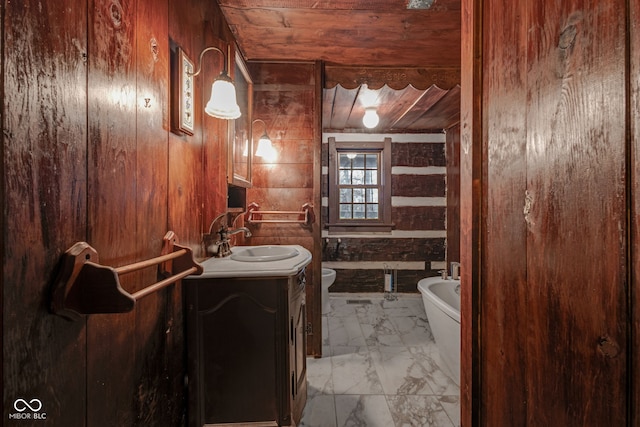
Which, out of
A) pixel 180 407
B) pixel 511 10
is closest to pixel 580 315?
pixel 511 10

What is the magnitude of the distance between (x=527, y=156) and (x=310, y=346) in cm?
224

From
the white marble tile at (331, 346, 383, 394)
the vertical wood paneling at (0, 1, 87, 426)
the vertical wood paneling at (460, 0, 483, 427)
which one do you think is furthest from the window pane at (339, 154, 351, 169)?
the vertical wood paneling at (0, 1, 87, 426)

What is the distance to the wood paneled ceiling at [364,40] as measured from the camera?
1.83 meters

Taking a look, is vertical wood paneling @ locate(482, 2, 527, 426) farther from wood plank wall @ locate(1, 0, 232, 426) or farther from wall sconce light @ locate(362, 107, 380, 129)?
wall sconce light @ locate(362, 107, 380, 129)

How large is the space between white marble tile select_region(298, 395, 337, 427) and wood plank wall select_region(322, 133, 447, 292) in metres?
2.18

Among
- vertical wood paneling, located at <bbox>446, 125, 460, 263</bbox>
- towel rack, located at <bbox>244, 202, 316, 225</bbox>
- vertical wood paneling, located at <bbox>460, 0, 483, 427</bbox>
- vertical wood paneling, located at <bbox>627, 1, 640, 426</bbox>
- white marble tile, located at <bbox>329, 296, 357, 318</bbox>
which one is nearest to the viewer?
vertical wood paneling, located at <bbox>627, 1, 640, 426</bbox>

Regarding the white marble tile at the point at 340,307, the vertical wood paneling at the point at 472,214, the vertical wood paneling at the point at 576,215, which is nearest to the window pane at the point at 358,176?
the white marble tile at the point at 340,307

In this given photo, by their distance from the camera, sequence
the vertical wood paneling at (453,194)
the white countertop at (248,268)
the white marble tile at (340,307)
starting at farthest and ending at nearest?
the vertical wood paneling at (453,194), the white marble tile at (340,307), the white countertop at (248,268)

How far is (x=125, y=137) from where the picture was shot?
926mm

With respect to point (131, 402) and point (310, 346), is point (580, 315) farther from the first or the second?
point (310, 346)

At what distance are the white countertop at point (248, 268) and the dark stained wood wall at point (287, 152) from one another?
0.92 metres

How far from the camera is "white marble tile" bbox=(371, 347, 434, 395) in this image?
78.9 inches

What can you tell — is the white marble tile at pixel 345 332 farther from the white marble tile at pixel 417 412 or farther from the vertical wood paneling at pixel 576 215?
the vertical wood paneling at pixel 576 215

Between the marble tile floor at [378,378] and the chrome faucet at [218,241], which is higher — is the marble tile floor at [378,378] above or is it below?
below
